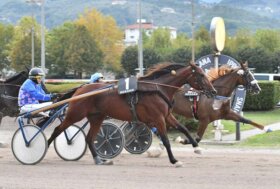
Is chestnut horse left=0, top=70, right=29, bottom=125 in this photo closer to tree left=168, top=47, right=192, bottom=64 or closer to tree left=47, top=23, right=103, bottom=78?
tree left=47, top=23, right=103, bottom=78

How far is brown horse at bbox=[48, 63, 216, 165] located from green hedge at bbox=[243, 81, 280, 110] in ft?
57.7

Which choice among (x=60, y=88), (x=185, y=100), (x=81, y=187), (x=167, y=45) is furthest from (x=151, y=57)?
(x=81, y=187)

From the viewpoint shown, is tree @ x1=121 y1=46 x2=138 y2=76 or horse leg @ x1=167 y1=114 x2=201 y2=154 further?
tree @ x1=121 y1=46 x2=138 y2=76

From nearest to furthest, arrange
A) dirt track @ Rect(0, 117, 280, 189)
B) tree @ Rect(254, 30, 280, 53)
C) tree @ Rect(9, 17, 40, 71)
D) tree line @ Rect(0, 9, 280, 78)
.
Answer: dirt track @ Rect(0, 117, 280, 189) < tree @ Rect(9, 17, 40, 71) < tree line @ Rect(0, 9, 280, 78) < tree @ Rect(254, 30, 280, 53)

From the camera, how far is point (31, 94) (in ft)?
39.4

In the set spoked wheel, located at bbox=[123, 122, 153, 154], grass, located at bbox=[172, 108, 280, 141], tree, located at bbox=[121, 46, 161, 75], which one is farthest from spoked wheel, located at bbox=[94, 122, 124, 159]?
tree, located at bbox=[121, 46, 161, 75]

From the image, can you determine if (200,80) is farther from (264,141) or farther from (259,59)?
(259,59)

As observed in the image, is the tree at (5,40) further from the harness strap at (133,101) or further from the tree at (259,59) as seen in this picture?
the harness strap at (133,101)

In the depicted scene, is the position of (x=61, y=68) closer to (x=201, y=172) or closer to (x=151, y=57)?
(x=151, y=57)

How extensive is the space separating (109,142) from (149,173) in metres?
2.52

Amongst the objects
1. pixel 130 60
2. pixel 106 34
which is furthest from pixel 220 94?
pixel 106 34

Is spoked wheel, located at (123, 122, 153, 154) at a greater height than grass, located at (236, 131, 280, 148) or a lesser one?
greater

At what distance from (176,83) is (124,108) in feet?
3.58

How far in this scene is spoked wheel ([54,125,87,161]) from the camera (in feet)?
39.9
